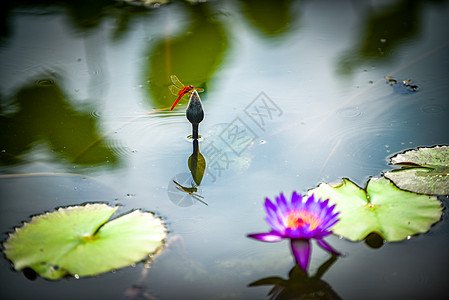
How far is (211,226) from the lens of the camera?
1.49 metres

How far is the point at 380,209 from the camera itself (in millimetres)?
1477

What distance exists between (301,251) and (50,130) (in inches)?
55.9

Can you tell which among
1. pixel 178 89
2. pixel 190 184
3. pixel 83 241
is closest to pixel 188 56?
pixel 178 89

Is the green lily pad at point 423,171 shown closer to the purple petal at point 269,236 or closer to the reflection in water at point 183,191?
the purple petal at point 269,236

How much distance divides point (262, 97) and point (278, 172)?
64 centimetres

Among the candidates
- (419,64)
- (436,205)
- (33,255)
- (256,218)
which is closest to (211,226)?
(256,218)

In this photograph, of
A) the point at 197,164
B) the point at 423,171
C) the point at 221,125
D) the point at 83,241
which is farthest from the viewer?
the point at 221,125

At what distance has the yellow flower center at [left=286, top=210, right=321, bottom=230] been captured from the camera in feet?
4.15

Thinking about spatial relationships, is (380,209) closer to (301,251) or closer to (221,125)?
(301,251)

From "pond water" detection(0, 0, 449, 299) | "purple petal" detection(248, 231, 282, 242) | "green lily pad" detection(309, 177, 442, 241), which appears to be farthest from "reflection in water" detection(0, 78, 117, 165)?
"green lily pad" detection(309, 177, 442, 241)

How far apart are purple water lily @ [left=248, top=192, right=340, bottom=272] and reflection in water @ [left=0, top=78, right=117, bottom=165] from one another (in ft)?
2.84

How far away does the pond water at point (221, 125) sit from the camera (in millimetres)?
1320

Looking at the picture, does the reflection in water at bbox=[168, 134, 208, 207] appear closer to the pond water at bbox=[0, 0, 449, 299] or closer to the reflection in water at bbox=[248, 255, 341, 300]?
the pond water at bbox=[0, 0, 449, 299]

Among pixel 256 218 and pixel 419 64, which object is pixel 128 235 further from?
pixel 419 64
